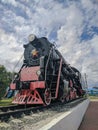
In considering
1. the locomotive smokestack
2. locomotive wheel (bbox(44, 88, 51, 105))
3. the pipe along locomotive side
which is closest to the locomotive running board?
the pipe along locomotive side

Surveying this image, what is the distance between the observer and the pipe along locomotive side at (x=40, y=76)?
1403 cm

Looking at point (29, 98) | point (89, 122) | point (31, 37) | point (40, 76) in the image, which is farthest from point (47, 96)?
point (31, 37)

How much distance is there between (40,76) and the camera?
47.8 ft

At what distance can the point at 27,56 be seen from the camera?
16.7m

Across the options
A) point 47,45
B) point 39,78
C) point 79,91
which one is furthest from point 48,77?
point 79,91

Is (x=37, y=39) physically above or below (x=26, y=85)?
above

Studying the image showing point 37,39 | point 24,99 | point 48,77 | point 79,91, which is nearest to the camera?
point 24,99

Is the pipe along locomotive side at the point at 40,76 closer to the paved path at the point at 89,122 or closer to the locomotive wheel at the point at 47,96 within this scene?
the locomotive wheel at the point at 47,96

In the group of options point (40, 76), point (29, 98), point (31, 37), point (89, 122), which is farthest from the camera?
point (31, 37)

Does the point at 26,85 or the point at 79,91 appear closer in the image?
the point at 26,85

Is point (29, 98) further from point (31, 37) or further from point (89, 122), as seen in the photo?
point (31, 37)

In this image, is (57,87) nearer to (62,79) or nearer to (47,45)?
(62,79)

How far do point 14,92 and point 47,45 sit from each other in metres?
3.84

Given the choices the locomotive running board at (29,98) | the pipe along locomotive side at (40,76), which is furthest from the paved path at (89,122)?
the locomotive running board at (29,98)
